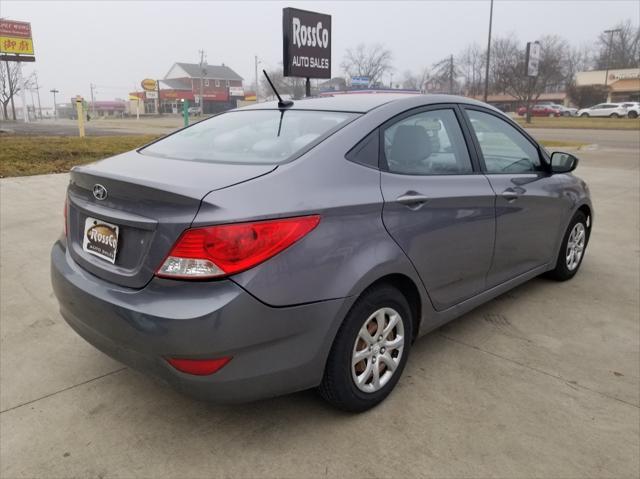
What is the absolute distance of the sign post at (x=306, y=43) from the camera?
9.78m

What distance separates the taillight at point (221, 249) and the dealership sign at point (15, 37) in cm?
4301

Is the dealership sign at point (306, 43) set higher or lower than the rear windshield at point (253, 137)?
higher

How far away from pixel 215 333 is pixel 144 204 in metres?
0.63

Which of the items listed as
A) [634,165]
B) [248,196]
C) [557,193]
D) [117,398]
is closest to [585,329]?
[557,193]

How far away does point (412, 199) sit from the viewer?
2.63m

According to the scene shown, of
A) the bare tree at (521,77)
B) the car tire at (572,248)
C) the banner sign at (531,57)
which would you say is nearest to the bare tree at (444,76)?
the bare tree at (521,77)

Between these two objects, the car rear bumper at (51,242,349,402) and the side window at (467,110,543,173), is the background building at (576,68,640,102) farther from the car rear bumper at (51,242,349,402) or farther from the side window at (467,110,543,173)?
the car rear bumper at (51,242,349,402)

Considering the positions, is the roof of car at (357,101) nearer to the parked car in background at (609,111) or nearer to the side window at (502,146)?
the side window at (502,146)

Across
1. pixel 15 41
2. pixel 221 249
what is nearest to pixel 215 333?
pixel 221 249

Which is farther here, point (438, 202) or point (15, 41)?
point (15, 41)

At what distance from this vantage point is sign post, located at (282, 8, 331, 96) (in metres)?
9.78

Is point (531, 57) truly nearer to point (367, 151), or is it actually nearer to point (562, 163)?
point (562, 163)

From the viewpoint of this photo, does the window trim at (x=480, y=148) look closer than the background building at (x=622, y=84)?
Yes

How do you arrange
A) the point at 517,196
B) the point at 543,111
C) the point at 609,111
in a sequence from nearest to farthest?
the point at 517,196, the point at 609,111, the point at 543,111
